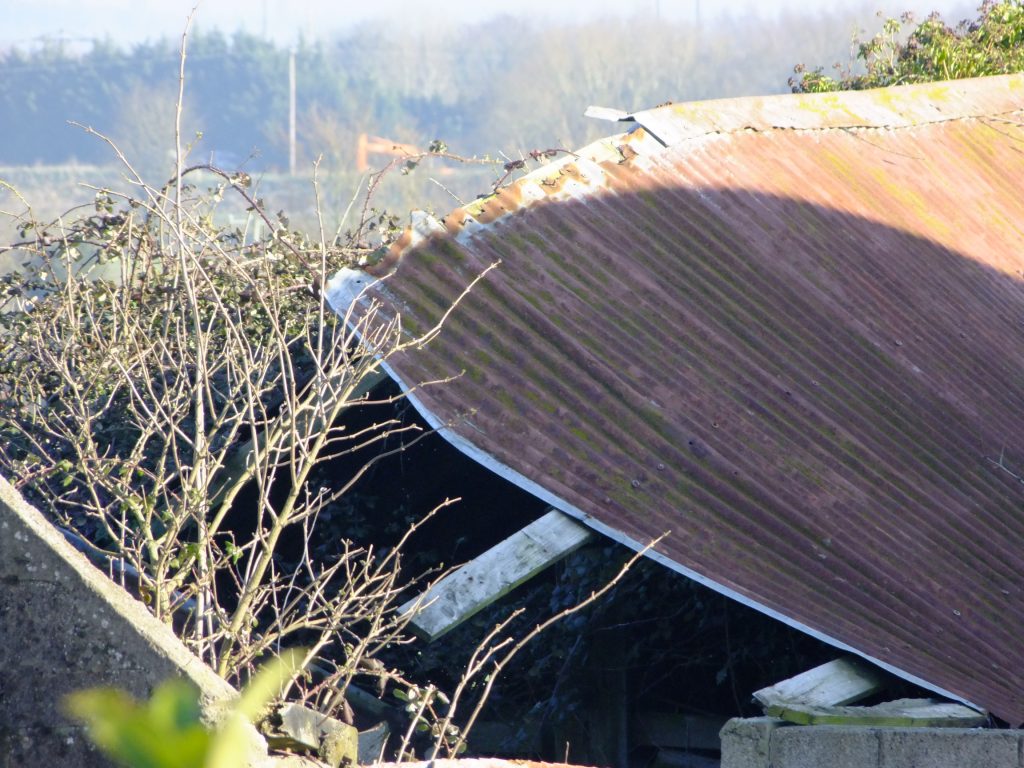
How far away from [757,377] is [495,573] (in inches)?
77.5

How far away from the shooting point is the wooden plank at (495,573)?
4641 mm

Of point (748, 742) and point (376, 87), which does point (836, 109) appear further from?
point (376, 87)

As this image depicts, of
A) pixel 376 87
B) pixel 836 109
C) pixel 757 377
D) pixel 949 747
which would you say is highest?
pixel 836 109

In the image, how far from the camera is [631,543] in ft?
15.6

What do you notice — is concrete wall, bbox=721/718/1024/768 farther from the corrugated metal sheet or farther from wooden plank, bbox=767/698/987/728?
the corrugated metal sheet

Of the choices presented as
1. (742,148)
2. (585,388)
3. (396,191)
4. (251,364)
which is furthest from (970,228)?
(396,191)

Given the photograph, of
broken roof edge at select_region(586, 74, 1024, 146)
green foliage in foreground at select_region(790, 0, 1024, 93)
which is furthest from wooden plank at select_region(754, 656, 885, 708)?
green foliage in foreground at select_region(790, 0, 1024, 93)

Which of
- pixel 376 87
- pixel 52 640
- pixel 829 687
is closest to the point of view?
→ pixel 52 640

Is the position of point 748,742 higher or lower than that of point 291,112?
higher

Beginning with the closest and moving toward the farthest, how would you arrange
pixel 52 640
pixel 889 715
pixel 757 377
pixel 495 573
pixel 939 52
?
1. pixel 52 640
2. pixel 889 715
3. pixel 495 573
4. pixel 757 377
5. pixel 939 52

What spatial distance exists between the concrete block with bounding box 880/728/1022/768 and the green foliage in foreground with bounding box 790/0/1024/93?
35.4ft

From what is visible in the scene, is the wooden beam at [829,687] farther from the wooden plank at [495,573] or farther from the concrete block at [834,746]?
the wooden plank at [495,573]

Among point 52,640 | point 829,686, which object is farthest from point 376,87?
point 52,640

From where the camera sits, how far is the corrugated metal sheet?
16.4 ft
